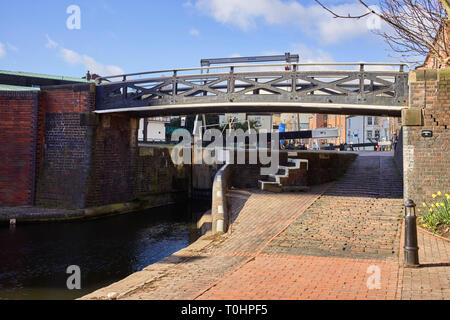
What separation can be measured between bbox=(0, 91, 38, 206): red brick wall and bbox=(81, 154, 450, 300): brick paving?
10031mm

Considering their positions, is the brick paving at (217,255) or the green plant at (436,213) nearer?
the brick paving at (217,255)

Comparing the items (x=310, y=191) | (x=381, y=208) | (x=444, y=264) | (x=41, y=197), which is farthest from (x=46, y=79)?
(x=444, y=264)

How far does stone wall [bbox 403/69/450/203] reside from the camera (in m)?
11.0

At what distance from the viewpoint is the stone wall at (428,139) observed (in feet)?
35.9

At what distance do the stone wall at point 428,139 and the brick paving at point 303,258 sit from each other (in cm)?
112

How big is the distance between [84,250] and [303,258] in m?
7.73

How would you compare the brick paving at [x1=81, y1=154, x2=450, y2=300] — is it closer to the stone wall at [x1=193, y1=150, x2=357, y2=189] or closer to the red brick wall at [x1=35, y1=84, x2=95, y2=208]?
the stone wall at [x1=193, y1=150, x2=357, y2=189]

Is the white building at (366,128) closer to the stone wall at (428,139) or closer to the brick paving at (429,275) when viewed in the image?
the stone wall at (428,139)

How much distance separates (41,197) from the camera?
59.2 ft

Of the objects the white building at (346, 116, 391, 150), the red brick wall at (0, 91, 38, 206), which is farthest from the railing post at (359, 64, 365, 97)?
the white building at (346, 116, 391, 150)

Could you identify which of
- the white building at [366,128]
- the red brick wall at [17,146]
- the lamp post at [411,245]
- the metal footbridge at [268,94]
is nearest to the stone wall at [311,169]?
the metal footbridge at [268,94]

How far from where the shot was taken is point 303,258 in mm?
8000

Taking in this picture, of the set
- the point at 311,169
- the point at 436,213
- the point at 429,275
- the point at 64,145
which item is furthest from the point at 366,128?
the point at 429,275

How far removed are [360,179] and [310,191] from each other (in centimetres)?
260
